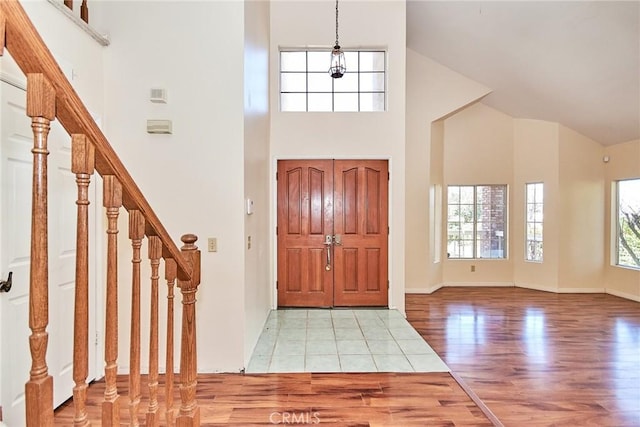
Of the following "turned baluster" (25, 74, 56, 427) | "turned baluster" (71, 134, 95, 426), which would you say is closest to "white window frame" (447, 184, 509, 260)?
"turned baluster" (71, 134, 95, 426)

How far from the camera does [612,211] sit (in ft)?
21.0

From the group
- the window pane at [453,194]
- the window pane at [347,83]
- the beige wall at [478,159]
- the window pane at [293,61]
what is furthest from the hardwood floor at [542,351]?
the window pane at [293,61]

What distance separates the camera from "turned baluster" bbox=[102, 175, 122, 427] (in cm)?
115

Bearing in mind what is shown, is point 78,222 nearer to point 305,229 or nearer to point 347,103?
point 305,229

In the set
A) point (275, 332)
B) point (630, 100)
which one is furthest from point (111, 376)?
point (630, 100)

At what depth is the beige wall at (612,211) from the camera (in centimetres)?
590

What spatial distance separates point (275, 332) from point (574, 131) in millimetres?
6123

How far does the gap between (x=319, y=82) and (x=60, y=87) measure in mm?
4573

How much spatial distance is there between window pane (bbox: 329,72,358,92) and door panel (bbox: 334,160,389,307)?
3.37 feet

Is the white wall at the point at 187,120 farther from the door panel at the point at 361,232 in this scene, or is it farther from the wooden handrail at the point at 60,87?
the door panel at the point at 361,232

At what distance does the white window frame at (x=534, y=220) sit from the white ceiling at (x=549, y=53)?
1.22 metres

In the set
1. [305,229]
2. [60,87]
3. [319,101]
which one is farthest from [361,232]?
[60,87]

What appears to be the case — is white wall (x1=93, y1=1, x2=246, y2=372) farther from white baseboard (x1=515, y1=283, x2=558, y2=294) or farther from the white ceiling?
white baseboard (x1=515, y1=283, x2=558, y2=294)

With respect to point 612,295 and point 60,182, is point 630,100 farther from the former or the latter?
point 60,182
